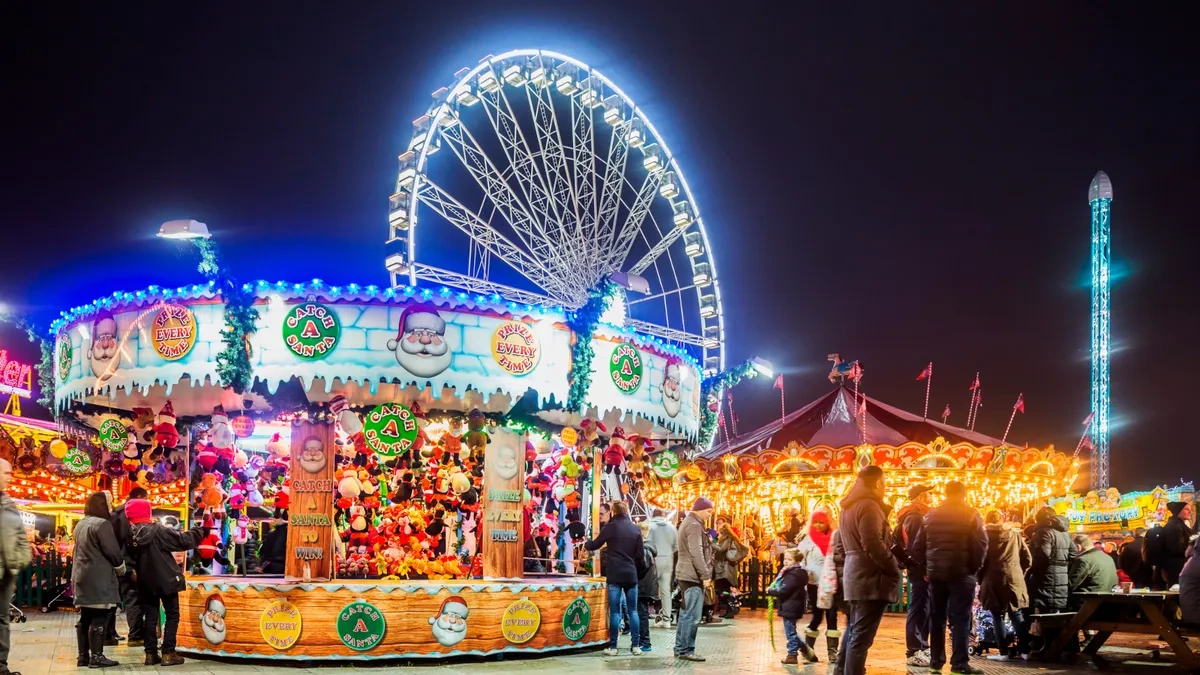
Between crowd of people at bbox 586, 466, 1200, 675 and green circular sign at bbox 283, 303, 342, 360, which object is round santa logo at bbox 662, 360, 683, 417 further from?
green circular sign at bbox 283, 303, 342, 360

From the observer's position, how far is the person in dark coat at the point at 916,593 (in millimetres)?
9555

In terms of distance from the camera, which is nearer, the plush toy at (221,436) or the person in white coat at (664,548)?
the plush toy at (221,436)

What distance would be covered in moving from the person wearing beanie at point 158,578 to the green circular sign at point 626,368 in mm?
4529

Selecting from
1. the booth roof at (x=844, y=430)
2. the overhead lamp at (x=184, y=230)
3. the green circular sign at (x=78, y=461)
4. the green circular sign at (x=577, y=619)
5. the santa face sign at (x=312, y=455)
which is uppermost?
the overhead lamp at (x=184, y=230)

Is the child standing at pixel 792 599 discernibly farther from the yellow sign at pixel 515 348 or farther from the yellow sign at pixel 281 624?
the yellow sign at pixel 281 624

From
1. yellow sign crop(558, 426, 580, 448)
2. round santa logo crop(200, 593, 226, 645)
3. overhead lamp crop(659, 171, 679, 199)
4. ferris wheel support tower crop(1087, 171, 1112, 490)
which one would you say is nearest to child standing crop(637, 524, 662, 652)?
yellow sign crop(558, 426, 580, 448)

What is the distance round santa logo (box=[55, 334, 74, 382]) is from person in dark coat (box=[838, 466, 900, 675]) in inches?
326

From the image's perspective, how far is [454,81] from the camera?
61.0ft

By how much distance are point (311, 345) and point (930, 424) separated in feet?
44.0

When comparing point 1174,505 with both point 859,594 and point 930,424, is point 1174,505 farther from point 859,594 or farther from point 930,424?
point 930,424

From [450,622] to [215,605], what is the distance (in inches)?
86.8

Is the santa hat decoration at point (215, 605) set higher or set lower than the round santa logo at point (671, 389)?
lower

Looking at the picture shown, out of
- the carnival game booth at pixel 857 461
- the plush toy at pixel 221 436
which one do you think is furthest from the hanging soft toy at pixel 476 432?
the carnival game booth at pixel 857 461

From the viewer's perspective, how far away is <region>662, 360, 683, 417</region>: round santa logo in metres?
12.0
